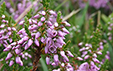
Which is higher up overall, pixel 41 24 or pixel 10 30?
pixel 10 30

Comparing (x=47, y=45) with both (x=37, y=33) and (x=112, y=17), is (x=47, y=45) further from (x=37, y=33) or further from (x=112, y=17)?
(x=112, y=17)

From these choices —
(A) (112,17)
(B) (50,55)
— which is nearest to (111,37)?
(A) (112,17)

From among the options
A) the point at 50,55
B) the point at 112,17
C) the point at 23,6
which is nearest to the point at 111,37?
the point at 112,17

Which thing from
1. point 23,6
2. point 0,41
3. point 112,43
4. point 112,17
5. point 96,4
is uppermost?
point 96,4

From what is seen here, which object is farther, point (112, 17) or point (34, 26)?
point (112, 17)

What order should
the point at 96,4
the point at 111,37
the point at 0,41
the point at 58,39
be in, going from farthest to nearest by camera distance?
the point at 96,4 < the point at 111,37 < the point at 0,41 < the point at 58,39

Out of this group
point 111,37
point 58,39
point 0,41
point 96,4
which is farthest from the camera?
point 96,4

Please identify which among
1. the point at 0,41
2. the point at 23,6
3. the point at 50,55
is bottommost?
the point at 50,55

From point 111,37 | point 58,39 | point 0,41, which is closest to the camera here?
point 58,39

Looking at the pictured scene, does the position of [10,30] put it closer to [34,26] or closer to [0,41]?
[0,41]
